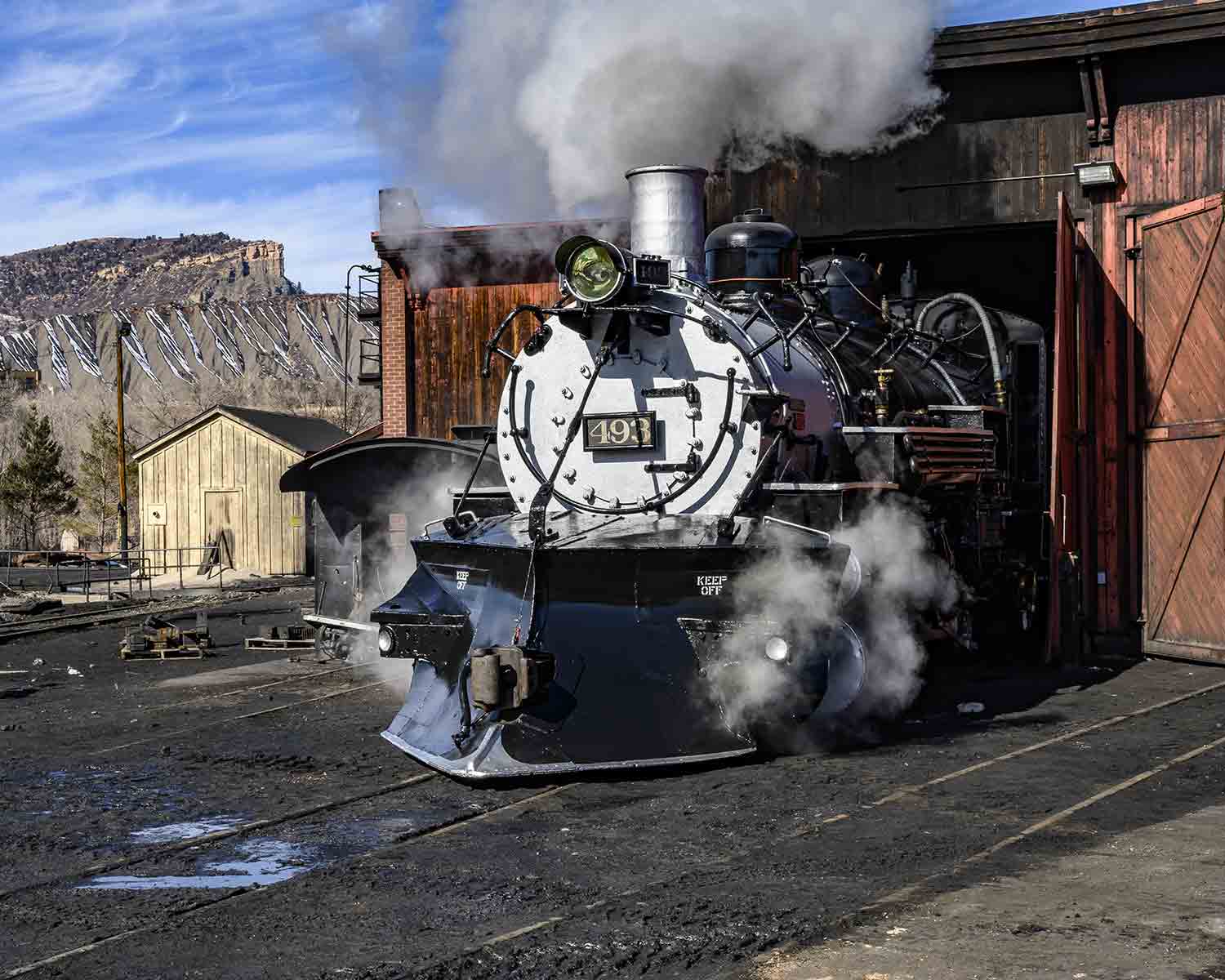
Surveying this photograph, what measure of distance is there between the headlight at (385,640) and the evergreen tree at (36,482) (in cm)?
3363

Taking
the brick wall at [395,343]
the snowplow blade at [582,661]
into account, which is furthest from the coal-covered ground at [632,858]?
the brick wall at [395,343]

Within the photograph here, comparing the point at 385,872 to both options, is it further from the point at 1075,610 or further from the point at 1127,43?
the point at 1127,43

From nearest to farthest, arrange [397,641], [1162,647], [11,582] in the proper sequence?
1. [397,641]
2. [1162,647]
3. [11,582]

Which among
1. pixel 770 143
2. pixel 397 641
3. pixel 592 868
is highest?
pixel 770 143

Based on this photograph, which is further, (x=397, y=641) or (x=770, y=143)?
(x=770, y=143)

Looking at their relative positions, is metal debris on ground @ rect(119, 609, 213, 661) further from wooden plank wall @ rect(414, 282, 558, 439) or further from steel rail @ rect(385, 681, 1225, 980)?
steel rail @ rect(385, 681, 1225, 980)

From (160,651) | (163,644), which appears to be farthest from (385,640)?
(163,644)

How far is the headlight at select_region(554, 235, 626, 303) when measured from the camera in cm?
823

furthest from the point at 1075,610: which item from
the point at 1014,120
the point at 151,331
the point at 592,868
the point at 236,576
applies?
the point at 151,331

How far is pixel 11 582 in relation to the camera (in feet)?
92.8

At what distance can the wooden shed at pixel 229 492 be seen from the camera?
2962 cm

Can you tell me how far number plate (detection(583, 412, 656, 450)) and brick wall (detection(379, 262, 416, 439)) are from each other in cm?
1058

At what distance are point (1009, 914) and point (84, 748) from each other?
633cm

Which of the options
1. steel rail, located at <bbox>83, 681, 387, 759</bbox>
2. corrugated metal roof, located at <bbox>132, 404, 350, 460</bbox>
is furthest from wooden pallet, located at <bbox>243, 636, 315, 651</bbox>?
corrugated metal roof, located at <bbox>132, 404, 350, 460</bbox>
